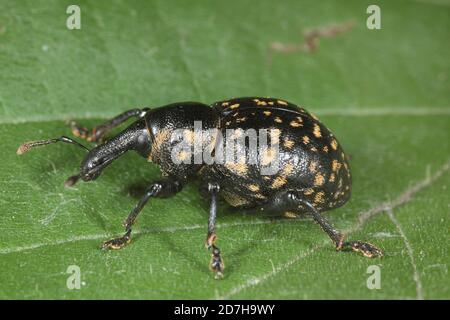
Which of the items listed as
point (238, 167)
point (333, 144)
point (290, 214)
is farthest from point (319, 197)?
point (238, 167)

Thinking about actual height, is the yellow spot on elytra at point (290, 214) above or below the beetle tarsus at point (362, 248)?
above

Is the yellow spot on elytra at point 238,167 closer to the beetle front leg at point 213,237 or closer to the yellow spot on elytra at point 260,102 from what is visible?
the beetle front leg at point 213,237

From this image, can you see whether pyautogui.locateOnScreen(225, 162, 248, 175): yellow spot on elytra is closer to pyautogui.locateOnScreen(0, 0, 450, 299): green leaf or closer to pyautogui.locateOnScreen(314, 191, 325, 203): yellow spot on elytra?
pyautogui.locateOnScreen(0, 0, 450, 299): green leaf

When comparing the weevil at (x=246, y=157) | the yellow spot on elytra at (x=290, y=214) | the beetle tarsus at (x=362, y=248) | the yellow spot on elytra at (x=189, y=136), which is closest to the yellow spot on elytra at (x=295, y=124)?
the weevil at (x=246, y=157)

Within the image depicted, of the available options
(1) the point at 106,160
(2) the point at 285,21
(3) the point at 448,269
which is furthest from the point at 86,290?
(2) the point at 285,21

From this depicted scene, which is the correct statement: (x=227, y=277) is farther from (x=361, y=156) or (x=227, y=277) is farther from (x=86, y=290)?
(x=361, y=156)
